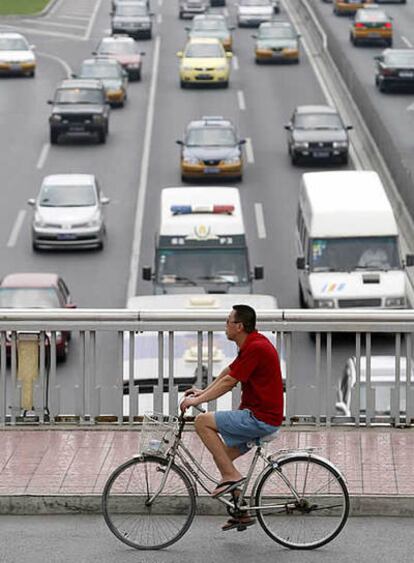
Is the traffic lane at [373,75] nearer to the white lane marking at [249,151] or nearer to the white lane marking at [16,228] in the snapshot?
the white lane marking at [249,151]

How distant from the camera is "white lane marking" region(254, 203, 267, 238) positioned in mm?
45656

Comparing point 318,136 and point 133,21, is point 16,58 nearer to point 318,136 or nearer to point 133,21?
point 133,21

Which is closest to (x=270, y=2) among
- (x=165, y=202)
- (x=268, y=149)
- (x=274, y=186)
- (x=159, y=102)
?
(x=159, y=102)

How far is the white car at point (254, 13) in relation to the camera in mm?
87750

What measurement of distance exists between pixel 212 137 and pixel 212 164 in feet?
3.48

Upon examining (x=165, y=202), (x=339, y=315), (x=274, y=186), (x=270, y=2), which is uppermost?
(x=339, y=315)

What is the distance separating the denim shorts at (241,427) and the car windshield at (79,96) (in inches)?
1922

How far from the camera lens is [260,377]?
33.9 ft

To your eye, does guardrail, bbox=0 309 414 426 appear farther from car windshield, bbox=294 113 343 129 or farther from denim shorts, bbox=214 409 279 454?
car windshield, bbox=294 113 343 129

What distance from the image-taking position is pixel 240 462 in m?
12.0

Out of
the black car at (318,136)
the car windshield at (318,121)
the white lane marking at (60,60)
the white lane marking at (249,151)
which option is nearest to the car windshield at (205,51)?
the white lane marking at (60,60)

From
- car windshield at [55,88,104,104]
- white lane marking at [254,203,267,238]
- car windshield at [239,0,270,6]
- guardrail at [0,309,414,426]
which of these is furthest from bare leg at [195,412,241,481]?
car windshield at [239,0,270,6]

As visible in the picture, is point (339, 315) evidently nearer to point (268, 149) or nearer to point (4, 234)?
point (4, 234)

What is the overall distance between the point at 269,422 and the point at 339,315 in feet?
8.51
